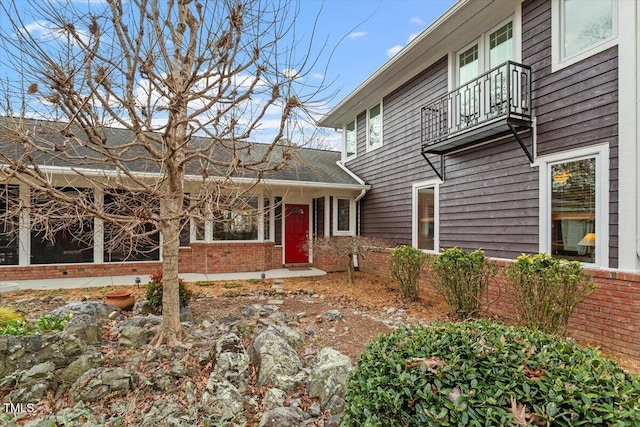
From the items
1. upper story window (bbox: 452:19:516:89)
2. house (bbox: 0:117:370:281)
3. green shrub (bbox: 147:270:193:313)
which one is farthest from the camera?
Answer: house (bbox: 0:117:370:281)

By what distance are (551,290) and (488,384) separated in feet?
11.7

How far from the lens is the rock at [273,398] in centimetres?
273

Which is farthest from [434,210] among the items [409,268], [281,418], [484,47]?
[281,418]

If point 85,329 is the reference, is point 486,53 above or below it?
above

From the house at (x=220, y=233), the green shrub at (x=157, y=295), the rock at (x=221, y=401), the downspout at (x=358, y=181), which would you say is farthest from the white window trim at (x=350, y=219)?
the rock at (x=221, y=401)

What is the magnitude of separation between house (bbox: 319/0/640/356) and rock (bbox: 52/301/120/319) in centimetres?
668

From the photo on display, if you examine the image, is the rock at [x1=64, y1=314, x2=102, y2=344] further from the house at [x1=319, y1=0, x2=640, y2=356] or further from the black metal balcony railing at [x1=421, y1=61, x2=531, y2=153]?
the black metal balcony railing at [x1=421, y1=61, x2=531, y2=153]

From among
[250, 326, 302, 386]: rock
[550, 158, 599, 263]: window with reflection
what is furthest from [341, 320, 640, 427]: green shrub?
[550, 158, 599, 263]: window with reflection

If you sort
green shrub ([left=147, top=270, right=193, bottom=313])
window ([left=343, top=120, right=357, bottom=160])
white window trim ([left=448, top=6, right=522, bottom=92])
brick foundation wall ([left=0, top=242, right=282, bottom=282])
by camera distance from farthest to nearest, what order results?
window ([left=343, top=120, right=357, bottom=160])
brick foundation wall ([left=0, top=242, right=282, bottom=282])
white window trim ([left=448, top=6, right=522, bottom=92])
green shrub ([left=147, top=270, right=193, bottom=313])

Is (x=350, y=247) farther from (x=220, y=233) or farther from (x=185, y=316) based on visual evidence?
(x=185, y=316)

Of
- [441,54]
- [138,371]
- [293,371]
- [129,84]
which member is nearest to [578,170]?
[441,54]

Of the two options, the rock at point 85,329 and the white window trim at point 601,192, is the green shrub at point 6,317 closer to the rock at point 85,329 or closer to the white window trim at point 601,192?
the rock at point 85,329

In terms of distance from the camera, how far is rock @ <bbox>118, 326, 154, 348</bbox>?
3959 mm

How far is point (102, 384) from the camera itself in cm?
286
